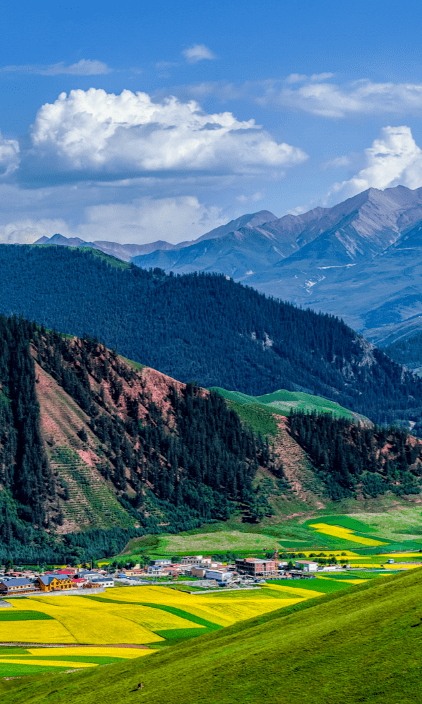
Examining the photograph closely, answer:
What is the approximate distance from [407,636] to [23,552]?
144729mm

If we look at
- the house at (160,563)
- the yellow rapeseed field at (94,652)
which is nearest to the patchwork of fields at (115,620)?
the yellow rapeseed field at (94,652)

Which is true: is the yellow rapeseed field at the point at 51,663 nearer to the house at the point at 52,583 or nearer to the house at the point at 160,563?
the house at the point at 52,583

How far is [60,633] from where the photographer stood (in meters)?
119

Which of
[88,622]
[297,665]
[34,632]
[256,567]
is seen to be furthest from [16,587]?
[297,665]

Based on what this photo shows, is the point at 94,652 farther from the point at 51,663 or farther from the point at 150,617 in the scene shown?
the point at 150,617

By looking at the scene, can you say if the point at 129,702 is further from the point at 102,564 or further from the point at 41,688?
the point at 102,564

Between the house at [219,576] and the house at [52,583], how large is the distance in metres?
25.7

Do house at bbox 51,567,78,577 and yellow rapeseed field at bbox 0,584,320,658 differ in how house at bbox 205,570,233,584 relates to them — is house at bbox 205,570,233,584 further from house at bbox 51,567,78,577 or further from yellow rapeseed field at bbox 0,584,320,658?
house at bbox 51,567,78,577

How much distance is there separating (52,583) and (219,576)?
99.5ft

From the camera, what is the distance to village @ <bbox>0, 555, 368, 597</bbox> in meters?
158

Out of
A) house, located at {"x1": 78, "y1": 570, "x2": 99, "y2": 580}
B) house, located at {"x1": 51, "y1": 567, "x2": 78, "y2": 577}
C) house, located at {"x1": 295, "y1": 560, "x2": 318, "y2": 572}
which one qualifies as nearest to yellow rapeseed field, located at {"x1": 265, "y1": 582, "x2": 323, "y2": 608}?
house, located at {"x1": 295, "y1": 560, "x2": 318, "y2": 572}

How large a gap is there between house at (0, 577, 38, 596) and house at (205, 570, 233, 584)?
3216 cm

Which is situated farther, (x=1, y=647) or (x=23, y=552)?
(x=23, y=552)

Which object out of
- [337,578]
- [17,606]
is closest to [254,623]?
[17,606]
